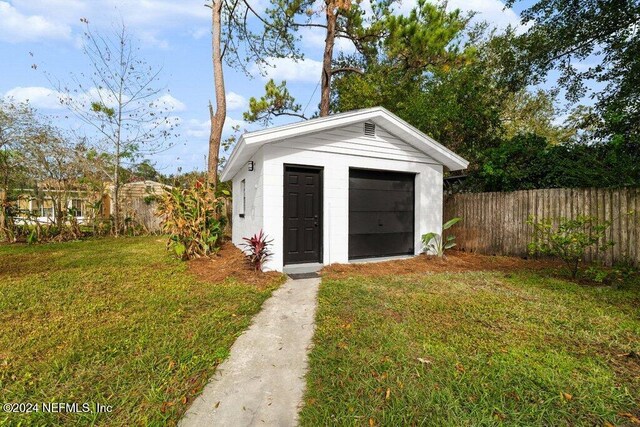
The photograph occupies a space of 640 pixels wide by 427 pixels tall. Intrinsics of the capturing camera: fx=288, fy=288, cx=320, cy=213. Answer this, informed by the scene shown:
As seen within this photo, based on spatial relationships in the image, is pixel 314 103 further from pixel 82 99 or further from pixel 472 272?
pixel 472 272

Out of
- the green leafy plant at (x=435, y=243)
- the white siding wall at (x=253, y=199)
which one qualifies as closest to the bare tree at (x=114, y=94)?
the white siding wall at (x=253, y=199)

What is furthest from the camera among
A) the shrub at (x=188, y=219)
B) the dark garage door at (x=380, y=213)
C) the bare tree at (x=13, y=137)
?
the bare tree at (x=13, y=137)

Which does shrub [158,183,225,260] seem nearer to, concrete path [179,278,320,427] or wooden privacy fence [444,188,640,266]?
concrete path [179,278,320,427]

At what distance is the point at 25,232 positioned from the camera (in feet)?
31.9

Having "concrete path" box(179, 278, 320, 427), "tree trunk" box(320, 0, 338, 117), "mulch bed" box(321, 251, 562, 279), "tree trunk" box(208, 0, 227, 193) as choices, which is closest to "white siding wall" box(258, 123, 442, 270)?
"mulch bed" box(321, 251, 562, 279)

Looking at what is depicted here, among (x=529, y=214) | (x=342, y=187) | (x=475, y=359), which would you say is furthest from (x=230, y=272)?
(x=529, y=214)

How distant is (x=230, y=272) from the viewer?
535 cm

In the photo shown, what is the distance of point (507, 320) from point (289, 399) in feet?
8.80

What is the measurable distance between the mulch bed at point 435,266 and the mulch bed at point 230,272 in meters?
1.12

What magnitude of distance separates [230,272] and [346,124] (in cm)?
385

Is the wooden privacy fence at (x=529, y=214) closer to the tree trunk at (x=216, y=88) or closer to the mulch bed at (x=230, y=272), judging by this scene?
the mulch bed at (x=230, y=272)

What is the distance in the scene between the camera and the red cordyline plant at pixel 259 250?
17.3 feet

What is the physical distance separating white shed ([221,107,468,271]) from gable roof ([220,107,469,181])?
0.06 ft

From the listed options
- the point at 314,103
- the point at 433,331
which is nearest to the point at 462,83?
the point at 314,103
